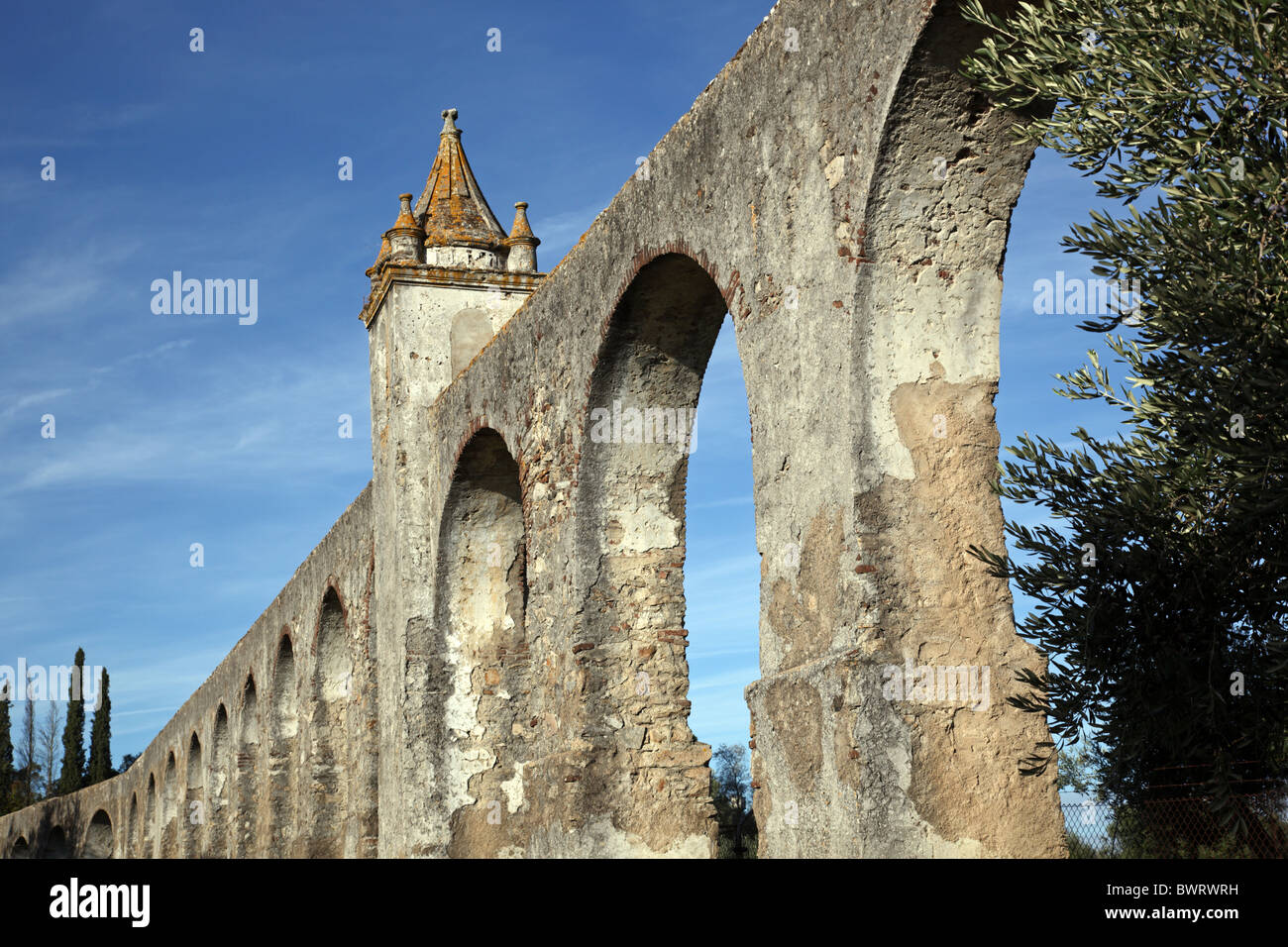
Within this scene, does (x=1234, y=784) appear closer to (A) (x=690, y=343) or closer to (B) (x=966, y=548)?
(B) (x=966, y=548)

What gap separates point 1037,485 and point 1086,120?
130 cm

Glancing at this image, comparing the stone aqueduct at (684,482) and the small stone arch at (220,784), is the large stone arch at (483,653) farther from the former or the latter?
the small stone arch at (220,784)

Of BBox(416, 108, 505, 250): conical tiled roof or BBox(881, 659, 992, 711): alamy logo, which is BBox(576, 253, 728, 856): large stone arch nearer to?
BBox(881, 659, 992, 711): alamy logo

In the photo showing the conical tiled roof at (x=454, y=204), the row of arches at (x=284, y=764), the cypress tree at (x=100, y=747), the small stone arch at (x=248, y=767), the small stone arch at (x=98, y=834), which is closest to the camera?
the conical tiled roof at (x=454, y=204)

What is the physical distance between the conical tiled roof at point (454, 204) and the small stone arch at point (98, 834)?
3302cm

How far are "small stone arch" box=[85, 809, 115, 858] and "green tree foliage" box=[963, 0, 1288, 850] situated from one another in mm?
40410

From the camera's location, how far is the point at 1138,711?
15.4 ft

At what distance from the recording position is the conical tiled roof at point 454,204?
12430 millimetres

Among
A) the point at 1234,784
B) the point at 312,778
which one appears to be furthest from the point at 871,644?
the point at 312,778

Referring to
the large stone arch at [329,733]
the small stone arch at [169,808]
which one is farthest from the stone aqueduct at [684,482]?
the small stone arch at [169,808]

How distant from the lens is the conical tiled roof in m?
12.4

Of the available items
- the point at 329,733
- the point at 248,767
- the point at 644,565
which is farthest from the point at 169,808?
the point at 644,565

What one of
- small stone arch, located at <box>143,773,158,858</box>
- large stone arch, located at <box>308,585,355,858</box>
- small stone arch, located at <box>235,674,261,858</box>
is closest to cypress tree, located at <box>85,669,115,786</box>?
small stone arch, located at <box>143,773,158,858</box>
